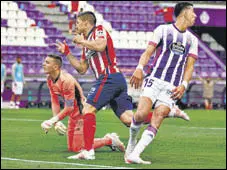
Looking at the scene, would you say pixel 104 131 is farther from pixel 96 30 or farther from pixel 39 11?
pixel 39 11

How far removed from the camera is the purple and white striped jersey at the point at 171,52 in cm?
1135

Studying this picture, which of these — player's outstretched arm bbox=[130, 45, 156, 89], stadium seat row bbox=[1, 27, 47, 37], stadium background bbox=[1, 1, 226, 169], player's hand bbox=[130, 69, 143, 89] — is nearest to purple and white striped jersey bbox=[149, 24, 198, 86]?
player's outstretched arm bbox=[130, 45, 156, 89]

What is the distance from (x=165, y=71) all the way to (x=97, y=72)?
1174mm

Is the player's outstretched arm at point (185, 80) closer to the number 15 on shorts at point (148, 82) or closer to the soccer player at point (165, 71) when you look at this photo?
the soccer player at point (165, 71)

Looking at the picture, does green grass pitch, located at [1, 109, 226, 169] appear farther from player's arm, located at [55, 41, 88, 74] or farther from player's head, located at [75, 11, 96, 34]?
player's head, located at [75, 11, 96, 34]

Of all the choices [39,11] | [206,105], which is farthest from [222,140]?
[39,11]

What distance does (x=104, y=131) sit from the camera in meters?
20.1

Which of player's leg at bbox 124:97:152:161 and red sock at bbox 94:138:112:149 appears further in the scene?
red sock at bbox 94:138:112:149

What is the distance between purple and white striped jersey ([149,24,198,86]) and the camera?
447 inches

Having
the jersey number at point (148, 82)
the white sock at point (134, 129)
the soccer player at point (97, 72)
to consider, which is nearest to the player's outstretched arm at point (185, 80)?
the jersey number at point (148, 82)

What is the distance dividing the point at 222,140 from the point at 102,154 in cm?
482

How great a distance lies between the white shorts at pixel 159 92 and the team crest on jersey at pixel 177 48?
42cm

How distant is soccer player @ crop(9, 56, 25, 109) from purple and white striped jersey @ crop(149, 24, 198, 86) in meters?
23.8

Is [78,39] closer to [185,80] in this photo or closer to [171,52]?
[171,52]
